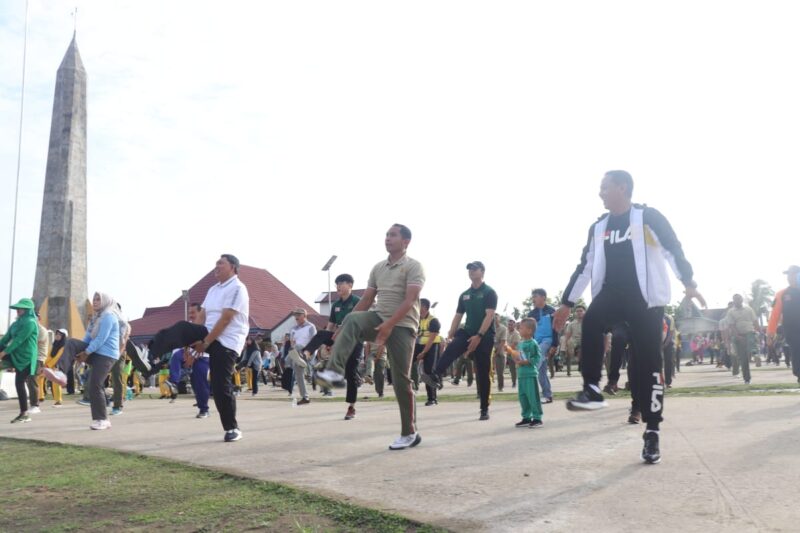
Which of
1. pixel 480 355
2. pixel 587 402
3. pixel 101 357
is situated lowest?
pixel 587 402

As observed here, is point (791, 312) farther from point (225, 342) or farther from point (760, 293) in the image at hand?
point (760, 293)

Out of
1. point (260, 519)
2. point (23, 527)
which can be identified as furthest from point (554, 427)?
point (23, 527)

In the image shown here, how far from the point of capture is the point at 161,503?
425cm

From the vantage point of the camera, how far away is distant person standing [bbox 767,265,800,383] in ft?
38.7

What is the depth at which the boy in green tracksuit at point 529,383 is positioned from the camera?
7691 mm

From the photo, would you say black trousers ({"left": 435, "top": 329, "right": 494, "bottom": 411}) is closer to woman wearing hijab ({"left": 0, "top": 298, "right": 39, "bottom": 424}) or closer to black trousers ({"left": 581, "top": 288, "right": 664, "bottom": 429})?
black trousers ({"left": 581, "top": 288, "right": 664, "bottom": 429})

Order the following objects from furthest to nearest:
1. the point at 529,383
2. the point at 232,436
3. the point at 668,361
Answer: the point at 668,361
the point at 529,383
the point at 232,436

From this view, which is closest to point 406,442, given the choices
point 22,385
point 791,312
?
point 22,385

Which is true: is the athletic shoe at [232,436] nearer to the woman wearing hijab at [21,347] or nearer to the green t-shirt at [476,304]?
the green t-shirt at [476,304]

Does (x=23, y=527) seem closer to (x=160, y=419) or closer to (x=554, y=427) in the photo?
(x=554, y=427)

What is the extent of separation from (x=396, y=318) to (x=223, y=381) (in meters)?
2.08

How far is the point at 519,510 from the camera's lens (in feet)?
12.0

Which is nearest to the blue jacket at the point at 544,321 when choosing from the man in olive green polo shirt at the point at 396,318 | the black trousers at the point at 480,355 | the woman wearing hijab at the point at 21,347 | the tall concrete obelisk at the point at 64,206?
the black trousers at the point at 480,355

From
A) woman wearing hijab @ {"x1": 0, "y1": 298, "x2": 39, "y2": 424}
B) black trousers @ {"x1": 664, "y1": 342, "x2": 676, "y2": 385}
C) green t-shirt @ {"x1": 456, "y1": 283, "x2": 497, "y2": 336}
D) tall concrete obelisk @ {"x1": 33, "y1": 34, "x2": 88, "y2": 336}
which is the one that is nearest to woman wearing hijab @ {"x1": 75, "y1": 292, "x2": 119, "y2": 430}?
woman wearing hijab @ {"x1": 0, "y1": 298, "x2": 39, "y2": 424}
